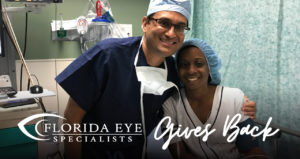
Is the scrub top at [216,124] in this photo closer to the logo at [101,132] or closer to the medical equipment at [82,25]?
the logo at [101,132]

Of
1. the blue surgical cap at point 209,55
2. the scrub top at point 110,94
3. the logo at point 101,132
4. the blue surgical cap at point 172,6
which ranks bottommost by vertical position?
the logo at point 101,132

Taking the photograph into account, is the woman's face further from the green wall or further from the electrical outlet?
the green wall

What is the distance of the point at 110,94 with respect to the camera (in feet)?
3.77

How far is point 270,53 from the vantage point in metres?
1.42

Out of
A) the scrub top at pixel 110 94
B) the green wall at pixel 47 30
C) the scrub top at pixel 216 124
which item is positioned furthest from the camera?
the green wall at pixel 47 30

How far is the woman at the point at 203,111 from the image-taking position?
4.03 ft

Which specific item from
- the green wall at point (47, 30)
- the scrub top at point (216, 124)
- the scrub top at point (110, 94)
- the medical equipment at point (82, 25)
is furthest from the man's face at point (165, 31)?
the green wall at point (47, 30)

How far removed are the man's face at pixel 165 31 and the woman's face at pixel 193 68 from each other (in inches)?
5.2

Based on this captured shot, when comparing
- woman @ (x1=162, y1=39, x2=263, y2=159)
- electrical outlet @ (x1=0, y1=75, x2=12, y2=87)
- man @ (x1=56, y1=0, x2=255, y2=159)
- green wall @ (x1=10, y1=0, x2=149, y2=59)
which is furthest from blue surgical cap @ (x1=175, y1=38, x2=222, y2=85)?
green wall @ (x1=10, y1=0, x2=149, y2=59)

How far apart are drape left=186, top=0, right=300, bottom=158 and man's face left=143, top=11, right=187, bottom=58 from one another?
61 cm

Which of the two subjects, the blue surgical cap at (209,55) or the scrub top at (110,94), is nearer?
the scrub top at (110,94)

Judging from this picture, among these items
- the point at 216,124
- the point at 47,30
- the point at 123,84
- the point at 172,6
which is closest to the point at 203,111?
the point at 216,124

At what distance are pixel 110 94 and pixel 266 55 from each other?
3.22ft

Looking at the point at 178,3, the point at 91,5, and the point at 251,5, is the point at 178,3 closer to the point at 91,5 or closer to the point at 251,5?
the point at 251,5
